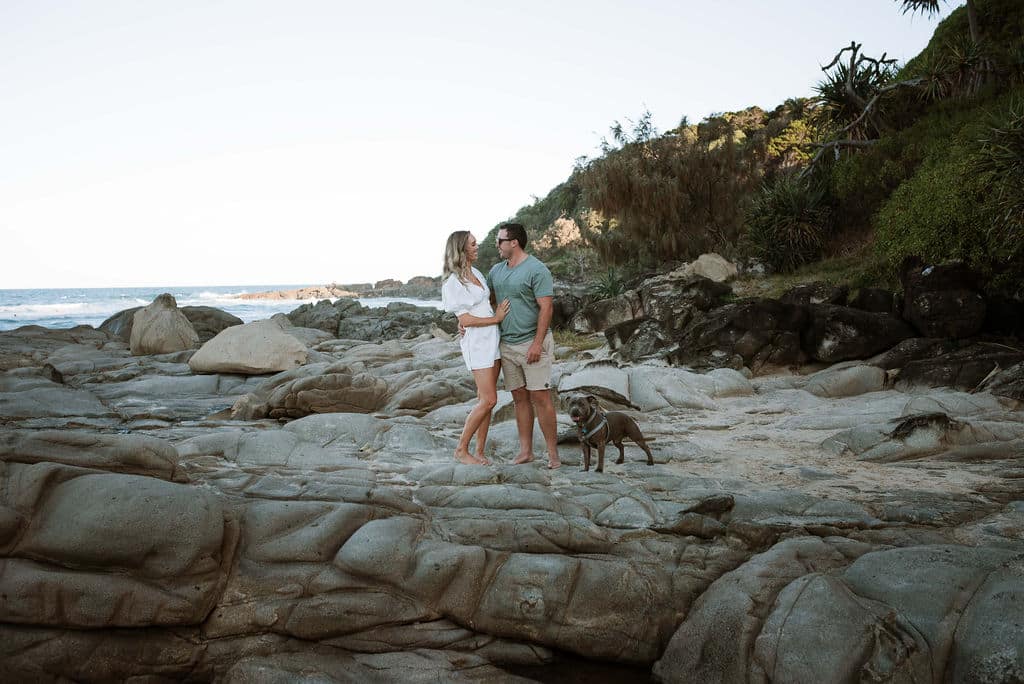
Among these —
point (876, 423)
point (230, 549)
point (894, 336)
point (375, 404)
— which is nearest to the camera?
point (230, 549)

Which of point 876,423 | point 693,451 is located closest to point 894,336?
point 876,423

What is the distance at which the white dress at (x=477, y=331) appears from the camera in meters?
5.83

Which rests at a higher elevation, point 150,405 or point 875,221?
point 875,221

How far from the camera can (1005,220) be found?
981 centimetres

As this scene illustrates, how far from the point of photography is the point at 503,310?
589 centimetres

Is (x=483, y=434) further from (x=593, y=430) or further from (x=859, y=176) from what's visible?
(x=859, y=176)

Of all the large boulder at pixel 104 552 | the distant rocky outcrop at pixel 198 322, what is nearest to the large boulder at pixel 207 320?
the distant rocky outcrop at pixel 198 322

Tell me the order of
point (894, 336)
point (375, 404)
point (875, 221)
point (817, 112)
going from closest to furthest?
point (375, 404) < point (894, 336) < point (875, 221) < point (817, 112)

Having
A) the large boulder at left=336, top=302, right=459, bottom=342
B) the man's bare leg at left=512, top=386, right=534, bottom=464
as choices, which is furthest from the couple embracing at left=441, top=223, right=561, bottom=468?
the large boulder at left=336, top=302, right=459, bottom=342

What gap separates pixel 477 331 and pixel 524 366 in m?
0.51

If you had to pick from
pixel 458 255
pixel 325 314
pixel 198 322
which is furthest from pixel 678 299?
pixel 325 314

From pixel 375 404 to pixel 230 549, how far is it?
535 centimetres

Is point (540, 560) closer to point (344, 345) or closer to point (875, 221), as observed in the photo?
point (344, 345)

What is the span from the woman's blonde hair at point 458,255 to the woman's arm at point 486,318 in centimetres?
32
